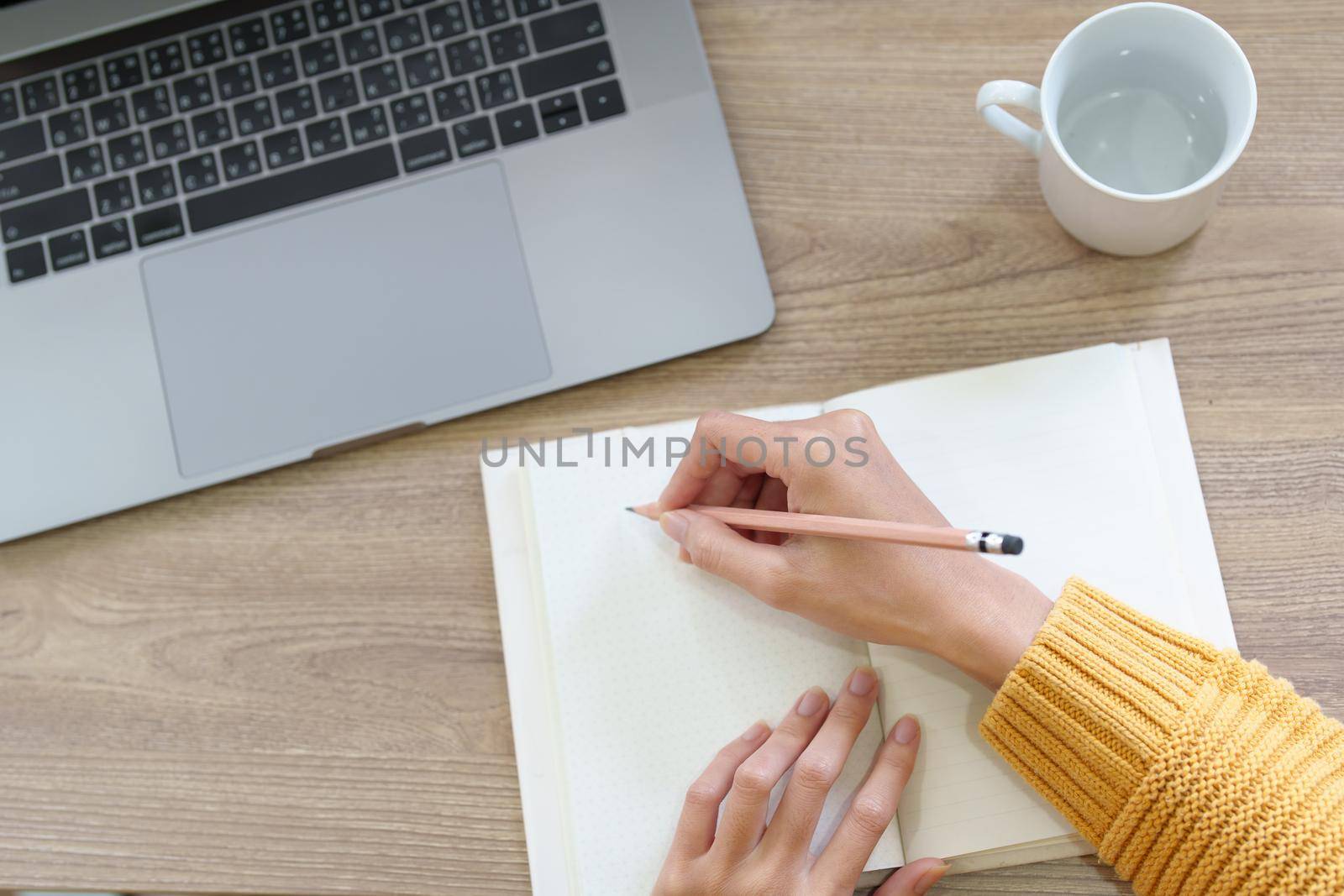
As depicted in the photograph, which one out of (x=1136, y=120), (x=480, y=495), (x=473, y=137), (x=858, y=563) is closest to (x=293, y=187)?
(x=473, y=137)

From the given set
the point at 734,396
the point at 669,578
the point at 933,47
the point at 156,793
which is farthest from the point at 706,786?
the point at 933,47

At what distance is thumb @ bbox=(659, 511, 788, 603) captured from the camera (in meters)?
0.62

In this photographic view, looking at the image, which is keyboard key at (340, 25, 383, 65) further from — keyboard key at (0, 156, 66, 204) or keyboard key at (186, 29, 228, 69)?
keyboard key at (0, 156, 66, 204)

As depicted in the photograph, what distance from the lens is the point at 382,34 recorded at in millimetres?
729

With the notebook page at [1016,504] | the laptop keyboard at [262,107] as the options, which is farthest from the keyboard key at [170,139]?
the notebook page at [1016,504]

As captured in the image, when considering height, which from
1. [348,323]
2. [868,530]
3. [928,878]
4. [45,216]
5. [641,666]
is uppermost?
[45,216]

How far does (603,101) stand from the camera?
0.71 metres

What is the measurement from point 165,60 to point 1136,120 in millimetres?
660

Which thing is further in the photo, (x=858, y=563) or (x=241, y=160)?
(x=241, y=160)

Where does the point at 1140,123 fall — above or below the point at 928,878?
above

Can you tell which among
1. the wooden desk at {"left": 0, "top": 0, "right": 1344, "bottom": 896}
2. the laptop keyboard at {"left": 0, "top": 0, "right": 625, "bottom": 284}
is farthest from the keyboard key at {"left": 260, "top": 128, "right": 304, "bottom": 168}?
the wooden desk at {"left": 0, "top": 0, "right": 1344, "bottom": 896}

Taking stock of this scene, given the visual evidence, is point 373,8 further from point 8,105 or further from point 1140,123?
point 1140,123

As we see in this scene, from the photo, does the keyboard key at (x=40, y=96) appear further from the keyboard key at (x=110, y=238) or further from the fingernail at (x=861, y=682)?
the fingernail at (x=861, y=682)

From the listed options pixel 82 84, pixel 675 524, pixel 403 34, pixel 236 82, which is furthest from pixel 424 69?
pixel 675 524
